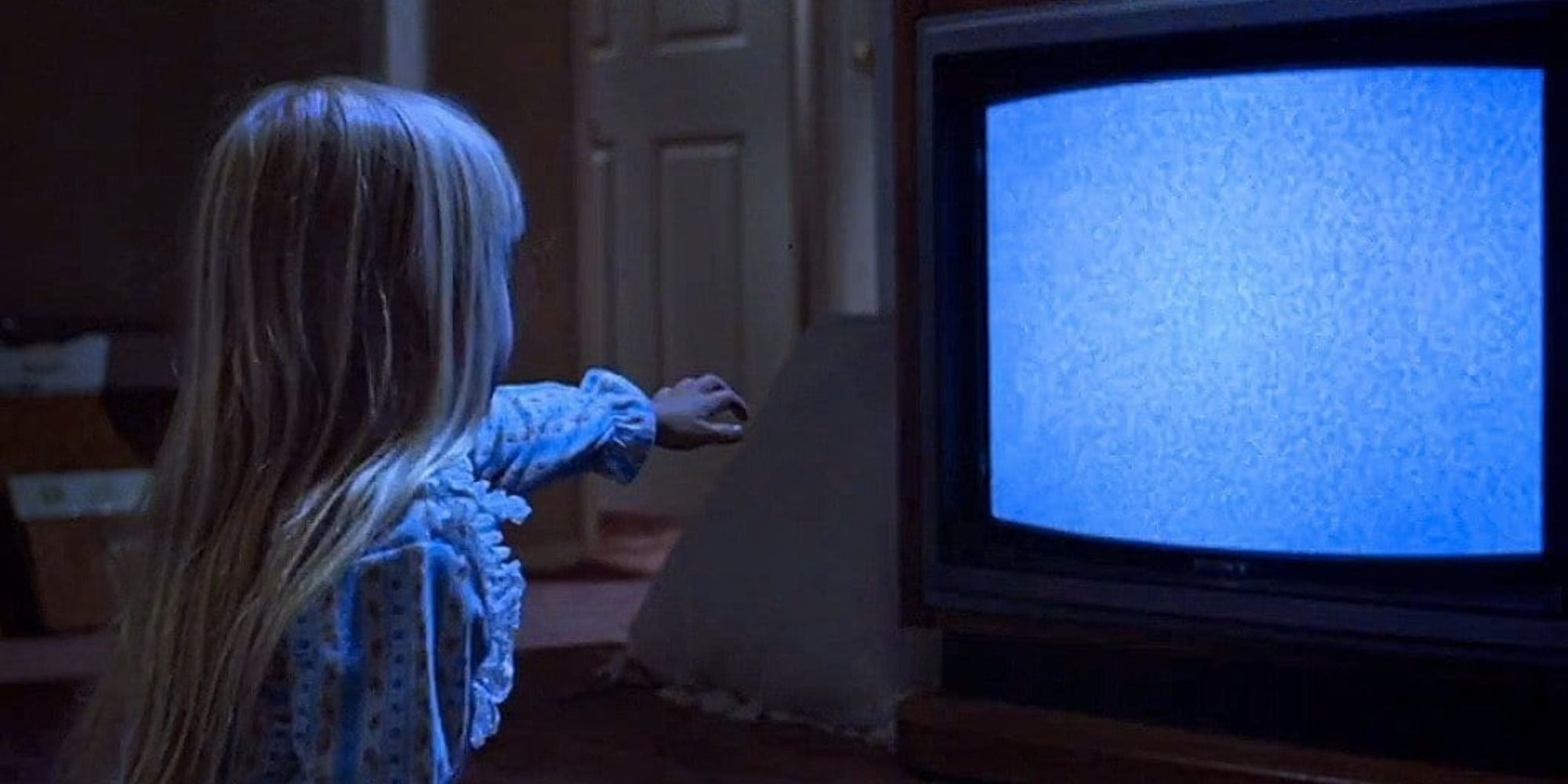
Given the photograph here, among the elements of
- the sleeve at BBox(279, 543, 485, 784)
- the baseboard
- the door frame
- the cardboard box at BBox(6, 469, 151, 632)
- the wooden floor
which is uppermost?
the door frame

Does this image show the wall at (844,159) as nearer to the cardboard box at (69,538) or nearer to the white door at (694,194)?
the white door at (694,194)

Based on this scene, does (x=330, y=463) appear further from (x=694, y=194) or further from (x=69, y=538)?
(x=694, y=194)

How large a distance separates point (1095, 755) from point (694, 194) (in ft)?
6.53

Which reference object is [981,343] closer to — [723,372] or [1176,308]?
[1176,308]

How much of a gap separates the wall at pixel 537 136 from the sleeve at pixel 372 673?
6.42ft

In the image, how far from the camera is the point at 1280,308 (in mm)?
1363

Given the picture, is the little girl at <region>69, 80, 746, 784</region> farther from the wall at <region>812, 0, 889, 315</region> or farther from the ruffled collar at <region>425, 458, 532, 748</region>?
the wall at <region>812, 0, 889, 315</region>


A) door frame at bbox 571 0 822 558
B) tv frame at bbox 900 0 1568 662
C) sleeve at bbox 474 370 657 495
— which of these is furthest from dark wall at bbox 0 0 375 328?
sleeve at bbox 474 370 657 495

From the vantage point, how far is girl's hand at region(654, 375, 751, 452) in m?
1.04

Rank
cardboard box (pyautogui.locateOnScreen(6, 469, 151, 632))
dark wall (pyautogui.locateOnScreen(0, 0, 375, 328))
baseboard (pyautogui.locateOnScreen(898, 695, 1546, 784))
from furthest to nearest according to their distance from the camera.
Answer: dark wall (pyautogui.locateOnScreen(0, 0, 375, 328)) < cardboard box (pyautogui.locateOnScreen(6, 469, 151, 632)) < baseboard (pyautogui.locateOnScreen(898, 695, 1546, 784))

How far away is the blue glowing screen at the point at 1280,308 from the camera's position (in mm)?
1292

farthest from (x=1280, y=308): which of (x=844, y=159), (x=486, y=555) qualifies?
(x=844, y=159)

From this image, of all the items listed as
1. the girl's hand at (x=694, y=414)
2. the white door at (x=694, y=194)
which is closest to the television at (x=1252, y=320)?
the girl's hand at (x=694, y=414)

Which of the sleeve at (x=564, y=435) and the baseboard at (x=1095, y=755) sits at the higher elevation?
the sleeve at (x=564, y=435)
